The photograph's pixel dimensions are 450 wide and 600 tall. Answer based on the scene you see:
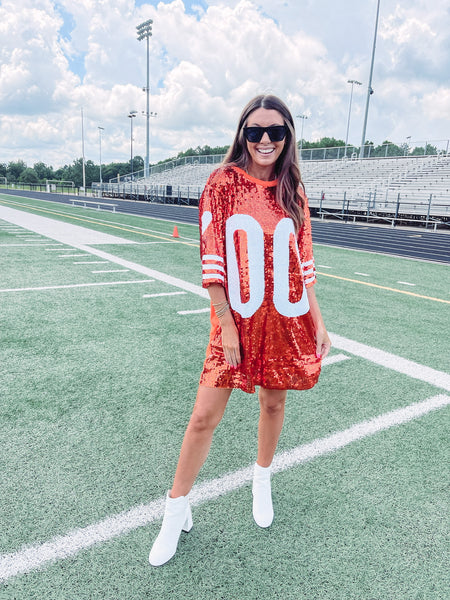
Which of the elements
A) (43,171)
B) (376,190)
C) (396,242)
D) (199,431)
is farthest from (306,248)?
(43,171)

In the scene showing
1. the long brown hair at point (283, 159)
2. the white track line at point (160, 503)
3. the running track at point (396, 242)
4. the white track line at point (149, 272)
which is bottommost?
the white track line at point (160, 503)

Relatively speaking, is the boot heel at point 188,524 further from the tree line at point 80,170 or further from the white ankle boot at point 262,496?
the tree line at point 80,170

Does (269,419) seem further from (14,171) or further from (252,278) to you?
(14,171)

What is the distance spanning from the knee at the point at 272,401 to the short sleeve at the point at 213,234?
0.56 meters

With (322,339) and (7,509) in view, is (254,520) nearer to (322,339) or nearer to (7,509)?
(322,339)

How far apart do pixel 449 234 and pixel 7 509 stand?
19212 millimetres

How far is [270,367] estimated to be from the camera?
1.76 metres

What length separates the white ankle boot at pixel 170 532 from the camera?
1.75 meters

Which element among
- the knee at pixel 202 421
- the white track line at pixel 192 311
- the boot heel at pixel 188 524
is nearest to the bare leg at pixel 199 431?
the knee at pixel 202 421

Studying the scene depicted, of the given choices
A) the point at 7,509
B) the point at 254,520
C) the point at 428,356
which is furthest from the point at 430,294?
the point at 7,509

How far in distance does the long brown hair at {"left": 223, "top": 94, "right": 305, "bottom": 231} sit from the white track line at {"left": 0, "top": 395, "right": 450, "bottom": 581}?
52.6 inches

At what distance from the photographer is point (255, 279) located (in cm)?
168

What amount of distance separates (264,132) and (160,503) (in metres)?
1.72

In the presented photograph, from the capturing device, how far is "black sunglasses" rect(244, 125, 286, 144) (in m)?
1.69
